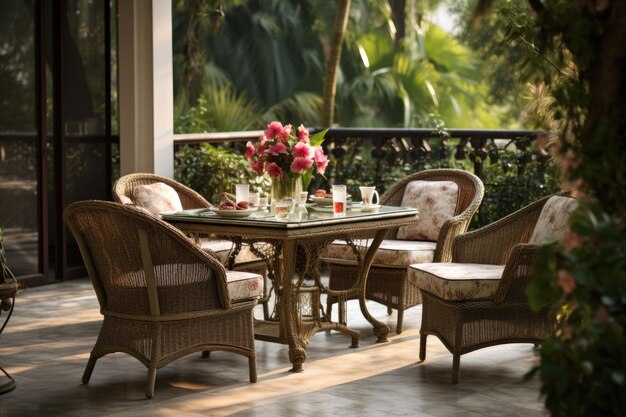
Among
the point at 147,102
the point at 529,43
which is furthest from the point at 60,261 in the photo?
the point at 529,43

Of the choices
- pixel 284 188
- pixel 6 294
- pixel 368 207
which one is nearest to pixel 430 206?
pixel 368 207

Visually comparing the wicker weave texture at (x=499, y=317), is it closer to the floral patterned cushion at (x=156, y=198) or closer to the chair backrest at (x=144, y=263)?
the chair backrest at (x=144, y=263)

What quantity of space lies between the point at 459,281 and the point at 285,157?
3.74 feet

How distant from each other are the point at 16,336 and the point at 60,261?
1970mm

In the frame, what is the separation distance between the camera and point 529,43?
13.8ft

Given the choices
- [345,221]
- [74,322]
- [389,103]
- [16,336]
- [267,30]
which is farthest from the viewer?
[267,30]

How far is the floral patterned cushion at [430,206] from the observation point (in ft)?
20.9

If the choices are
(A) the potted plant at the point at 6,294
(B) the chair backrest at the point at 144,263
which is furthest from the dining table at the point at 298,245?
(A) the potted plant at the point at 6,294

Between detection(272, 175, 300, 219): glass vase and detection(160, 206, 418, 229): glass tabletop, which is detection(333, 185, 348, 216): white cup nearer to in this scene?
detection(160, 206, 418, 229): glass tabletop

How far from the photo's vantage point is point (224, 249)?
20.1ft

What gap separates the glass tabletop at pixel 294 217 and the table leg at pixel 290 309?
129 mm

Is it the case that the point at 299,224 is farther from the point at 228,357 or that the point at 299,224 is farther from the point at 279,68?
the point at 279,68

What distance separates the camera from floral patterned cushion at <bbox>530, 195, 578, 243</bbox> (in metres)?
5.07

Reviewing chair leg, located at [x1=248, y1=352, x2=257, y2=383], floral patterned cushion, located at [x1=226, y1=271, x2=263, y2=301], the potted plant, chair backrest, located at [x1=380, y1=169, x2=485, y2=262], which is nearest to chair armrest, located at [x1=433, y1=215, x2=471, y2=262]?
chair backrest, located at [x1=380, y1=169, x2=485, y2=262]
